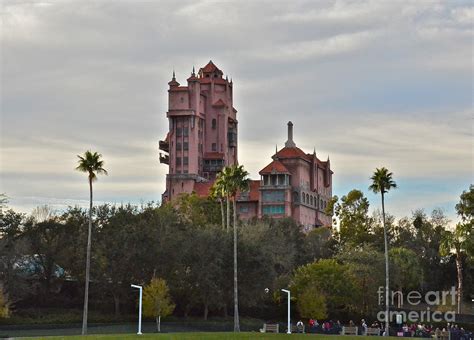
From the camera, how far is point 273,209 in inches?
7530

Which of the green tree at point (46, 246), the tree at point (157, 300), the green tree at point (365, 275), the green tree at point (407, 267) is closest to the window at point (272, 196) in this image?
the green tree at point (407, 267)

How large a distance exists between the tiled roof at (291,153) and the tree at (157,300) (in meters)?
112

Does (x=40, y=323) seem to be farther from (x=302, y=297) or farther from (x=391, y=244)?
(x=391, y=244)

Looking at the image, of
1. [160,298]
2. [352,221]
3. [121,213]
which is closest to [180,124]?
[352,221]

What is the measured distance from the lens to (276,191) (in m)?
191

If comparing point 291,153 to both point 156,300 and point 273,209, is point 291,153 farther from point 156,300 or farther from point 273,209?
point 156,300

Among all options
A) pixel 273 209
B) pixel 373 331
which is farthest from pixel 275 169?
pixel 373 331

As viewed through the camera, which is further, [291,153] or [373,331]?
[291,153]

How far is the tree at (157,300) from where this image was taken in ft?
266

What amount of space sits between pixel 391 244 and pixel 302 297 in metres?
49.9

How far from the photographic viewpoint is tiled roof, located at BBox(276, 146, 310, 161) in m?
194

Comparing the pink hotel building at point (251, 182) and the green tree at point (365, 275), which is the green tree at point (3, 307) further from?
the pink hotel building at point (251, 182)

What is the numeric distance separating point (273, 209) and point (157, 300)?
111333 millimetres

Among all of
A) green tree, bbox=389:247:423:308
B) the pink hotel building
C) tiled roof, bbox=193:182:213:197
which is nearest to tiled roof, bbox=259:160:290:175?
the pink hotel building
